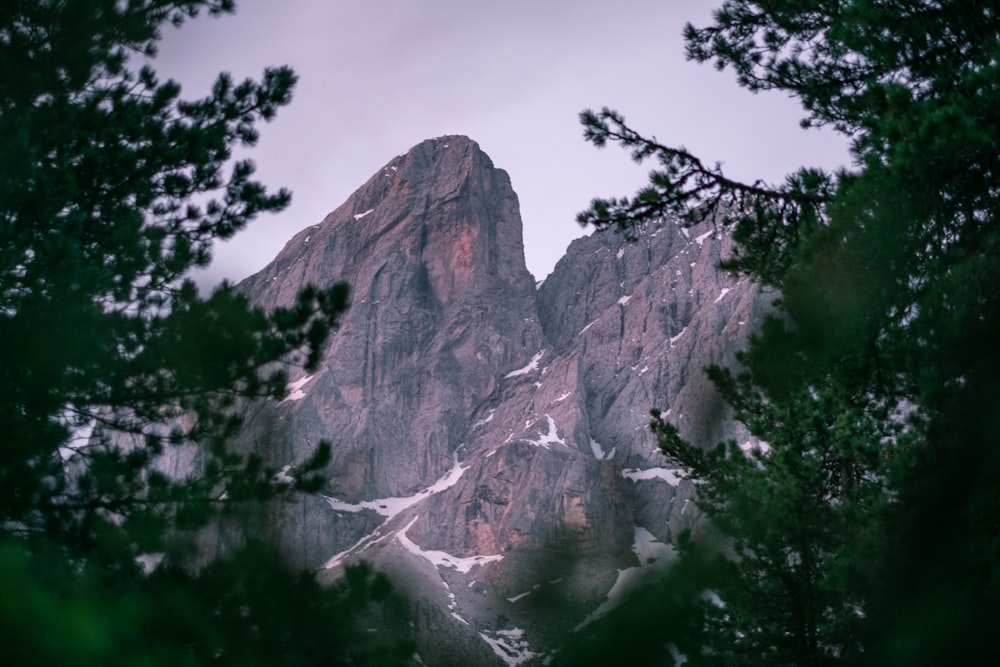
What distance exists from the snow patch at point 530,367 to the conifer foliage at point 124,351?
136m

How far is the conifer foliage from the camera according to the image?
198cm

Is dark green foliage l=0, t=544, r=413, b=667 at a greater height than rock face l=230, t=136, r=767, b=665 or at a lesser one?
lesser

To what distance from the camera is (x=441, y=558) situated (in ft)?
398

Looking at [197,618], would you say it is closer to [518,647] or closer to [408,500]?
[518,647]

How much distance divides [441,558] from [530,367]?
38629 mm

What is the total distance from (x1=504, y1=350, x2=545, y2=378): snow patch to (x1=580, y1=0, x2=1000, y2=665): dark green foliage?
134634mm

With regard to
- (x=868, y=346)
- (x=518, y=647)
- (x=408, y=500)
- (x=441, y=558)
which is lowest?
(x=441, y=558)

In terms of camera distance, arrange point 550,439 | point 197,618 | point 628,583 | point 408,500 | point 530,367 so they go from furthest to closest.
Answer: point 530,367, point 408,500, point 550,439, point 197,618, point 628,583

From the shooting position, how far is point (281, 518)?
6.74 feet

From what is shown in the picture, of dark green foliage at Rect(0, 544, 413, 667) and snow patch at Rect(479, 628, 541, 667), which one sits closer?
dark green foliage at Rect(0, 544, 413, 667)

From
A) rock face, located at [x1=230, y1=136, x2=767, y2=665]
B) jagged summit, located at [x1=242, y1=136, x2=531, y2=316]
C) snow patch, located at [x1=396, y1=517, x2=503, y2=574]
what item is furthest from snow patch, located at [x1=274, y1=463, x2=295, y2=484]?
jagged summit, located at [x1=242, y1=136, x2=531, y2=316]

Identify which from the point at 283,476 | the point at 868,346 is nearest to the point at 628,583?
the point at 283,476

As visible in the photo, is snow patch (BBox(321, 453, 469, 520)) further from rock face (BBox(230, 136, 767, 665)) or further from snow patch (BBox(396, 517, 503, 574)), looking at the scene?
snow patch (BBox(396, 517, 503, 574))

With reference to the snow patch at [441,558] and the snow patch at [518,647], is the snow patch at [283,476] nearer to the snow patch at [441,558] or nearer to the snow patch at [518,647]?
the snow patch at [518,647]
